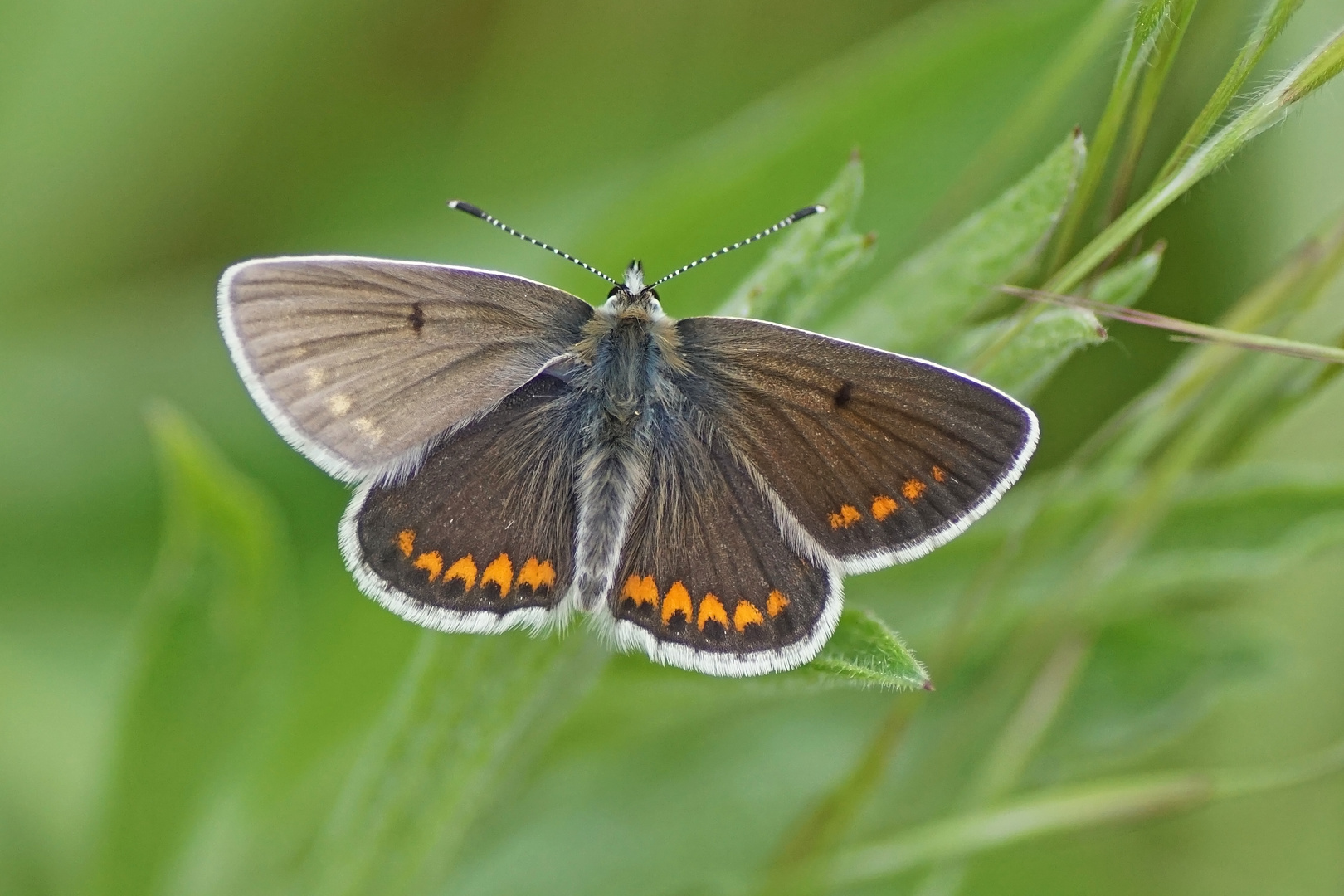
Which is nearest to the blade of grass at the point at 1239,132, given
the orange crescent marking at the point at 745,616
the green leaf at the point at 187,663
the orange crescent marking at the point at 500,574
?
the orange crescent marking at the point at 745,616

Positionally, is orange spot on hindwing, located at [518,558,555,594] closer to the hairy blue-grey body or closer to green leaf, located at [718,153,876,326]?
the hairy blue-grey body

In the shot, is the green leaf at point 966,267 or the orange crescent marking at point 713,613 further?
the orange crescent marking at point 713,613

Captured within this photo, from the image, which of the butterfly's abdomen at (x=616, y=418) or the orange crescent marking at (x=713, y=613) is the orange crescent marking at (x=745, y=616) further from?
the butterfly's abdomen at (x=616, y=418)

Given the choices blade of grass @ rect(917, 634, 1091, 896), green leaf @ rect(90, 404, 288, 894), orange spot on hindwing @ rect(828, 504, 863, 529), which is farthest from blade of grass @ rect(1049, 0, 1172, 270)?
green leaf @ rect(90, 404, 288, 894)

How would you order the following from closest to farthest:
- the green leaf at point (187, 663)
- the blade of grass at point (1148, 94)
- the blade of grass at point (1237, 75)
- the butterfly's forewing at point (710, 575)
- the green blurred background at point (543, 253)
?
the blade of grass at point (1237, 75)
the blade of grass at point (1148, 94)
the butterfly's forewing at point (710, 575)
the green leaf at point (187, 663)
the green blurred background at point (543, 253)

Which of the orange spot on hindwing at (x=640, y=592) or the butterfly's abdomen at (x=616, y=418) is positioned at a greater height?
the butterfly's abdomen at (x=616, y=418)

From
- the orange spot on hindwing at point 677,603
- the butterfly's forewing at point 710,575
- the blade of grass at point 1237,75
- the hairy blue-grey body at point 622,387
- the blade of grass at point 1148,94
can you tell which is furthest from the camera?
the hairy blue-grey body at point 622,387
